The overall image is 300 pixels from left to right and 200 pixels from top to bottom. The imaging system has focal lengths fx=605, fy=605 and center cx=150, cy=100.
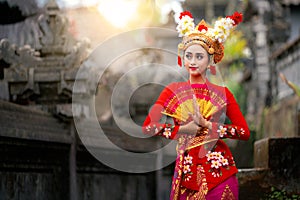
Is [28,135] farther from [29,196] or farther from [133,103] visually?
[133,103]

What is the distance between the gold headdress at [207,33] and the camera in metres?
5.13

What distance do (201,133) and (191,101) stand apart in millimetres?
283

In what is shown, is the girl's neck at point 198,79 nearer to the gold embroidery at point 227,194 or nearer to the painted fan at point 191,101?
the painted fan at point 191,101

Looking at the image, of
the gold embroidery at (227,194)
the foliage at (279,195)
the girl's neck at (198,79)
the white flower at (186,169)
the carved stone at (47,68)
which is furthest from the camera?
the carved stone at (47,68)

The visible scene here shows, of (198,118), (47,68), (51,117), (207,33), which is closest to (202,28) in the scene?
(207,33)

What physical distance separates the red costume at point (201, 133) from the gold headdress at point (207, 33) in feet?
0.98

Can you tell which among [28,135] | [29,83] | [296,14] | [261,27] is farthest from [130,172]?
[296,14]

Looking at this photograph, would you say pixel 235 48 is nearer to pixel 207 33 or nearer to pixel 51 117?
pixel 51 117

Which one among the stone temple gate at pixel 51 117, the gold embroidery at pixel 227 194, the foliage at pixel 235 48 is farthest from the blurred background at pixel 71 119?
the foliage at pixel 235 48

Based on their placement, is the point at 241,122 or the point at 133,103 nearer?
the point at 241,122

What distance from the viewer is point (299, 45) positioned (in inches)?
671

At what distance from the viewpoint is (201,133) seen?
510cm

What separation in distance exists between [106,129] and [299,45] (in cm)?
1006

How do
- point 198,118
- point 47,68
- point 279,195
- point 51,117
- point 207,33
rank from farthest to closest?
point 47,68
point 51,117
point 279,195
point 207,33
point 198,118
